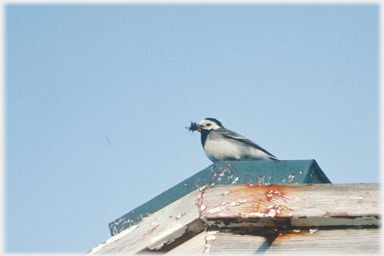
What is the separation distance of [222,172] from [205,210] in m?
0.37

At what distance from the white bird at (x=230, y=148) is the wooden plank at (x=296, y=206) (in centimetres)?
473

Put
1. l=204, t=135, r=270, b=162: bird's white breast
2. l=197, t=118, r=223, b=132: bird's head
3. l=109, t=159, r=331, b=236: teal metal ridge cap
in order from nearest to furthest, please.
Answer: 1. l=109, t=159, r=331, b=236: teal metal ridge cap
2. l=204, t=135, r=270, b=162: bird's white breast
3. l=197, t=118, r=223, b=132: bird's head

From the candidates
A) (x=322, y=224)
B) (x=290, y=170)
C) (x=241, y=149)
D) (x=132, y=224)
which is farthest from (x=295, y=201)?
(x=241, y=149)

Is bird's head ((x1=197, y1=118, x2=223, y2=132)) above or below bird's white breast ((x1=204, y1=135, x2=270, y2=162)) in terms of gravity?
above

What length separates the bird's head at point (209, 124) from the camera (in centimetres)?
867

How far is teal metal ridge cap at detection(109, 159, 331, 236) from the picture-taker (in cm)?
244

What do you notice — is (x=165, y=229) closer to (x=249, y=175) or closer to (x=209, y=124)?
(x=249, y=175)

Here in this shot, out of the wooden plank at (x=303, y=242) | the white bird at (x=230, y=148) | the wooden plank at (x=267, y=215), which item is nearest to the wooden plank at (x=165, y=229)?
the wooden plank at (x=267, y=215)

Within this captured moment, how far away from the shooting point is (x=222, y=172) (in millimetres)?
2562

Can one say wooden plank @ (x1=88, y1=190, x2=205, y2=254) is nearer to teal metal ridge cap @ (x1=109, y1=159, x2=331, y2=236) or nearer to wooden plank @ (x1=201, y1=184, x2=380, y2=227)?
wooden plank @ (x1=201, y1=184, x2=380, y2=227)

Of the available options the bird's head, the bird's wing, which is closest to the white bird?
the bird's wing

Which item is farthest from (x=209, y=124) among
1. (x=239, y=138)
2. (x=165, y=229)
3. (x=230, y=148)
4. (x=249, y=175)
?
(x=165, y=229)

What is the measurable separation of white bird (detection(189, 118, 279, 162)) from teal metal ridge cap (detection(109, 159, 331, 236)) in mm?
4272

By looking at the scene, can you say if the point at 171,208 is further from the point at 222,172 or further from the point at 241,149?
the point at 241,149
